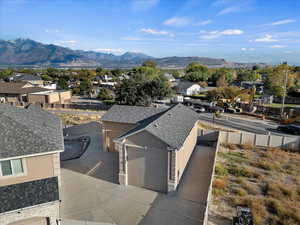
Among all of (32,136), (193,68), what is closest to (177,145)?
(32,136)

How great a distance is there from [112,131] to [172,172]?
8.76 meters

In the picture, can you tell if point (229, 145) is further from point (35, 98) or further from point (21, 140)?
point (35, 98)

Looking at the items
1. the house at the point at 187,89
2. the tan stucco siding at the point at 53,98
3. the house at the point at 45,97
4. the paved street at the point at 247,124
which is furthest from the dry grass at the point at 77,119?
the house at the point at 187,89

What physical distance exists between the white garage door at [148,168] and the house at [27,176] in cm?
558

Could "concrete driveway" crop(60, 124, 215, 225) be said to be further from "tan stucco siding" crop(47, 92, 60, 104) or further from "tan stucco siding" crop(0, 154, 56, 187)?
"tan stucco siding" crop(47, 92, 60, 104)

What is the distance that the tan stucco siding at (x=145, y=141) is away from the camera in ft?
47.1

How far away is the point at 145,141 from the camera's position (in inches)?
578

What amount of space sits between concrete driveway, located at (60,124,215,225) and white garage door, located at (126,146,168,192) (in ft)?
1.65

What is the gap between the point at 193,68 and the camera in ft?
356

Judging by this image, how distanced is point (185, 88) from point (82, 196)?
56.1 metres

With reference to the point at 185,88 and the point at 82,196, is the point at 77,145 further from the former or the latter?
the point at 185,88

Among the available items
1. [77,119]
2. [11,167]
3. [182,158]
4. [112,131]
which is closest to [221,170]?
[182,158]

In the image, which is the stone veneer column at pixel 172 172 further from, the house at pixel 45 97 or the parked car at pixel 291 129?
the house at pixel 45 97

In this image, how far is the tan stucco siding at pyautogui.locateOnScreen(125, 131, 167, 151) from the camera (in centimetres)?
1437
